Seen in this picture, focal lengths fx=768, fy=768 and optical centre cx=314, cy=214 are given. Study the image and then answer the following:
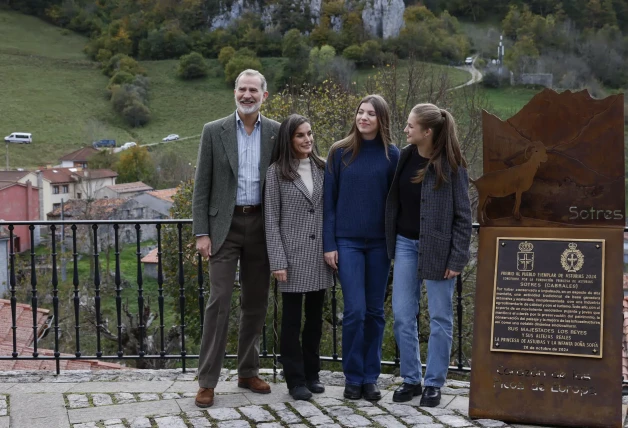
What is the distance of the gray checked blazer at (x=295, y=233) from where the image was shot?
4.55m

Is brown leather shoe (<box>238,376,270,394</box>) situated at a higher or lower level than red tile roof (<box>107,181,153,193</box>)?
lower

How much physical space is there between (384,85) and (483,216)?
20.5 metres

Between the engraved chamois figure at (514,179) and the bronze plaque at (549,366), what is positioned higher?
the engraved chamois figure at (514,179)

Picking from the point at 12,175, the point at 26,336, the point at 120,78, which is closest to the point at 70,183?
the point at 12,175

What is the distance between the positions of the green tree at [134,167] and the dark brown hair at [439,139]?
5663 cm

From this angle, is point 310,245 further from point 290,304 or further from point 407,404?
point 407,404

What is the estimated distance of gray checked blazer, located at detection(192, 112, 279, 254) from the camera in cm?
461

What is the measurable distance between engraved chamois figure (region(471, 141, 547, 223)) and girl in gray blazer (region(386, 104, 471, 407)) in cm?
12

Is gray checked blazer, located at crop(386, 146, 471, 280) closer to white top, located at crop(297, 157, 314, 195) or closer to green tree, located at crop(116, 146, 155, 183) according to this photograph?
white top, located at crop(297, 157, 314, 195)

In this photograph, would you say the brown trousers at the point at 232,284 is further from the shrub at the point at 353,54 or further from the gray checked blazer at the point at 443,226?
the shrub at the point at 353,54

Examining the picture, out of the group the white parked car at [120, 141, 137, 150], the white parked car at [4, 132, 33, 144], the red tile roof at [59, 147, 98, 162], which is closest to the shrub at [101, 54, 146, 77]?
the white parked car at [4, 132, 33, 144]

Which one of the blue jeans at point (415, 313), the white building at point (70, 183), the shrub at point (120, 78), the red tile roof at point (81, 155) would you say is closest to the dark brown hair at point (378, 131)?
the blue jeans at point (415, 313)

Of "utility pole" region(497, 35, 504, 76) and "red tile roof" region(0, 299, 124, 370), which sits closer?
"red tile roof" region(0, 299, 124, 370)

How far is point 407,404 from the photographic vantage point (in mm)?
4688
